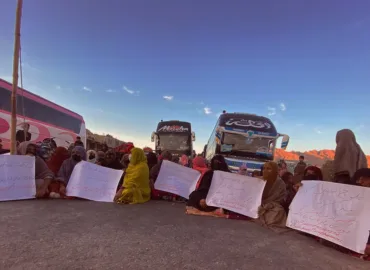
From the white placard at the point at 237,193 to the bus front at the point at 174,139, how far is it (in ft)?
41.1

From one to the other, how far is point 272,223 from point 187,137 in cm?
1414

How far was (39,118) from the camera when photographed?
1343cm

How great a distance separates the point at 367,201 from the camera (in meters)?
3.67

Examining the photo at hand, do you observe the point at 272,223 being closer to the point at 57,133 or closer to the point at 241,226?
the point at 241,226

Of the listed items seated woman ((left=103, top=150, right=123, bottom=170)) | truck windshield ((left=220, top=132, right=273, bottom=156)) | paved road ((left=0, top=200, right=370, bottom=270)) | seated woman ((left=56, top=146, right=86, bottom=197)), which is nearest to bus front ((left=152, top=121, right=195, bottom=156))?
truck windshield ((left=220, top=132, right=273, bottom=156))

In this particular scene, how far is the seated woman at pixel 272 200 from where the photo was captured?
495cm

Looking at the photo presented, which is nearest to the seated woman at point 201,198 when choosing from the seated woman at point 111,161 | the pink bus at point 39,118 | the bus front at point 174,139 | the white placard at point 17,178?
the seated woman at point 111,161

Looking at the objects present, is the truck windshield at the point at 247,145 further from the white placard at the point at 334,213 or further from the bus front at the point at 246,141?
the white placard at the point at 334,213

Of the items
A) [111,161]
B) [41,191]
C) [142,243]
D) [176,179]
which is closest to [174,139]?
[111,161]

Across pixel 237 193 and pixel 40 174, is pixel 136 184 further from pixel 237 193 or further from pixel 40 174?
pixel 237 193

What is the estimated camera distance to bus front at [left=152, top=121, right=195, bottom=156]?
727 inches

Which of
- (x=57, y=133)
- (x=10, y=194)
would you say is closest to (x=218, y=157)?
(x=10, y=194)

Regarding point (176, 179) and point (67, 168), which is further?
point (176, 179)

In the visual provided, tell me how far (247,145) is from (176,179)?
21.9 feet
